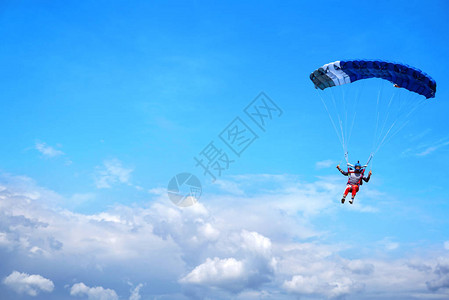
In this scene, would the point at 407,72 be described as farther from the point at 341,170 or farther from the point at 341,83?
the point at 341,170

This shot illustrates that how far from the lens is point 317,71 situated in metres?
38.0

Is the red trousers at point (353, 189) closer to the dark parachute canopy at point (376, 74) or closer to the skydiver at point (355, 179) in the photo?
the skydiver at point (355, 179)

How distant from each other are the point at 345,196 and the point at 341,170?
2.51 metres

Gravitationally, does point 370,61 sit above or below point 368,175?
above

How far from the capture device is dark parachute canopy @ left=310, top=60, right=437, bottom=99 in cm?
3469

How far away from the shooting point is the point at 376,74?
36.2 metres

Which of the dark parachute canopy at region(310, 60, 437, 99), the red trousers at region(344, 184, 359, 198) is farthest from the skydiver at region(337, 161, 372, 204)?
the dark parachute canopy at region(310, 60, 437, 99)

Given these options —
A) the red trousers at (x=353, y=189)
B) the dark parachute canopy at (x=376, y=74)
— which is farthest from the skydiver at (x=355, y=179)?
the dark parachute canopy at (x=376, y=74)

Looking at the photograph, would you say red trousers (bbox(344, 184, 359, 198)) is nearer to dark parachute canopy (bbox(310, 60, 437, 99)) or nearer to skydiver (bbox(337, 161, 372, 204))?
skydiver (bbox(337, 161, 372, 204))

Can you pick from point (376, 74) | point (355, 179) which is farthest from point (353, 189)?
point (376, 74)

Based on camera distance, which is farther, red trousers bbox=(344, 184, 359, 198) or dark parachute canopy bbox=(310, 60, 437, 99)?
dark parachute canopy bbox=(310, 60, 437, 99)

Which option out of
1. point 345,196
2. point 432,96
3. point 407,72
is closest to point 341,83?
point 407,72

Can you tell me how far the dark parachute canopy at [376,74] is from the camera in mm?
34688

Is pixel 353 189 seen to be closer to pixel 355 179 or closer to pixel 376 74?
pixel 355 179
